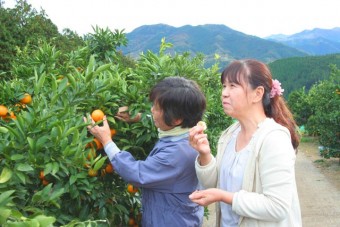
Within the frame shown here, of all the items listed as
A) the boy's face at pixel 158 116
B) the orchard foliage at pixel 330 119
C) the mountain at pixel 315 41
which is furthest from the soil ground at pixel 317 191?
the mountain at pixel 315 41

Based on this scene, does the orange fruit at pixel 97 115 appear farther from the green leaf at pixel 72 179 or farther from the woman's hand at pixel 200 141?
the woman's hand at pixel 200 141

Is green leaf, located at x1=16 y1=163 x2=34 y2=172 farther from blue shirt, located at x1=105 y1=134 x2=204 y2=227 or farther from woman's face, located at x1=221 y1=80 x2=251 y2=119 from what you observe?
woman's face, located at x1=221 y1=80 x2=251 y2=119

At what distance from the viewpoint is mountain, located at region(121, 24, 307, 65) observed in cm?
7500

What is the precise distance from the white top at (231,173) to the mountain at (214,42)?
219ft

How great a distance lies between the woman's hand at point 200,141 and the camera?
5.60ft

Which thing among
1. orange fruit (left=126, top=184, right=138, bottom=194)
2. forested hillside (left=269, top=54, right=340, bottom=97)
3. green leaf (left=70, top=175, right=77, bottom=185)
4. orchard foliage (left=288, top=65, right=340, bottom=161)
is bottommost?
forested hillside (left=269, top=54, right=340, bottom=97)

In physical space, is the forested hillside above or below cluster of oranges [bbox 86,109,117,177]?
below

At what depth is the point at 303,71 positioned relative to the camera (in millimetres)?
33375

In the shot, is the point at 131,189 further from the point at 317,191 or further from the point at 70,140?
the point at 317,191

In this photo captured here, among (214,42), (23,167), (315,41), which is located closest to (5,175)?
(23,167)

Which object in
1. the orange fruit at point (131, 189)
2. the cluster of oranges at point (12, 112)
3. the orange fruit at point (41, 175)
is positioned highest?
the cluster of oranges at point (12, 112)

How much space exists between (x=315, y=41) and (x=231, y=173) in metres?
93.9

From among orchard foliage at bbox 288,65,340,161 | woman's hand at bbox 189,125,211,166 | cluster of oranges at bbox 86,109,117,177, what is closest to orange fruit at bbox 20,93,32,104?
cluster of oranges at bbox 86,109,117,177

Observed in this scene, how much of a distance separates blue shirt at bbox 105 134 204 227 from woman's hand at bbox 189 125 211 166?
176 mm
